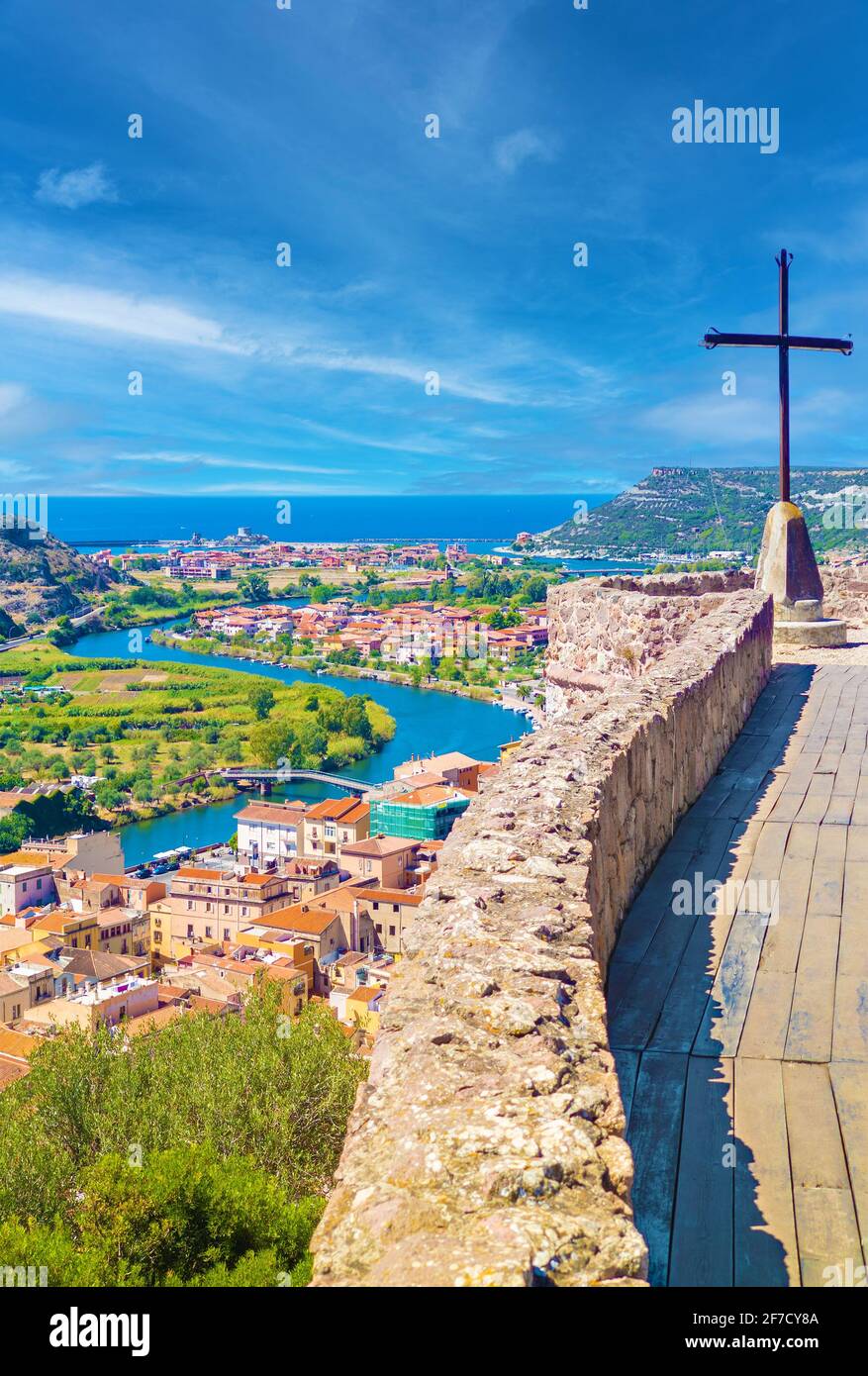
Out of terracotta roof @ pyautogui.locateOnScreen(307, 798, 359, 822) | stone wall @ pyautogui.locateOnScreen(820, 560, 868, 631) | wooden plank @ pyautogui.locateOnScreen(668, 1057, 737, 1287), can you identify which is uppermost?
stone wall @ pyautogui.locateOnScreen(820, 560, 868, 631)

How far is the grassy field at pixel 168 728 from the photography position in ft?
172

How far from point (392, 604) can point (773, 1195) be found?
10424cm

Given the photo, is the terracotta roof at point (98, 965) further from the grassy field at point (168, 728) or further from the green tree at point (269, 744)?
the green tree at point (269, 744)

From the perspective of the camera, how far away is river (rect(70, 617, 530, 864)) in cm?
4472

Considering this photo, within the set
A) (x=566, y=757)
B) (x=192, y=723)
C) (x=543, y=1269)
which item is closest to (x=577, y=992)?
(x=543, y=1269)

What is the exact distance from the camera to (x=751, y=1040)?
2.95 m

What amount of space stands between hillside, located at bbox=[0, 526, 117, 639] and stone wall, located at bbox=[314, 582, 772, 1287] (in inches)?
3960

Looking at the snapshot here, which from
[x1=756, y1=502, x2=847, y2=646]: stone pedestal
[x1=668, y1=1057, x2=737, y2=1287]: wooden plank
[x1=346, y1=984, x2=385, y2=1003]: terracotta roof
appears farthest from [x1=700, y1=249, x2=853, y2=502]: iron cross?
[x1=346, y1=984, x2=385, y2=1003]: terracotta roof

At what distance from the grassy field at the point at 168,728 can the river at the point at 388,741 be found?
139 cm

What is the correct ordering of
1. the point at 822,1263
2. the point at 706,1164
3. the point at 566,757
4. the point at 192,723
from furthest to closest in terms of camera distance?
the point at 192,723, the point at 566,757, the point at 706,1164, the point at 822,1263

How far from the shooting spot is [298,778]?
5200cm

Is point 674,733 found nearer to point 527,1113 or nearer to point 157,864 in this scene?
point 527,1113

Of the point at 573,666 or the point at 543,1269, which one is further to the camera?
the point at 573,666

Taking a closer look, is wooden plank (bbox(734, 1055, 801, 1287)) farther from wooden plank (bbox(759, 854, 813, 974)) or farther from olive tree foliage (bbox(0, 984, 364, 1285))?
olive tree foliage (bbox(0, 984, 364, 1285))
